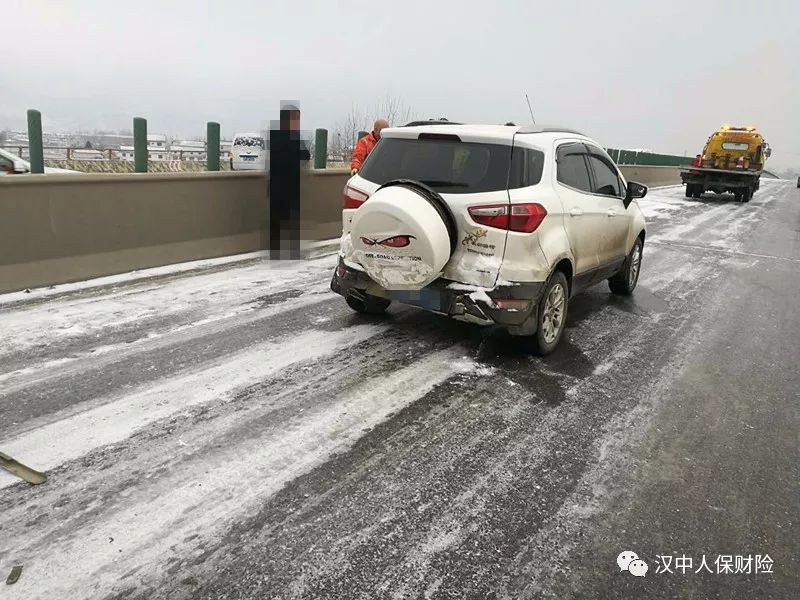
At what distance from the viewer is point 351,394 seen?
427 centimetres

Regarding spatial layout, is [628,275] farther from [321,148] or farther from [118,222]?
[321,148]

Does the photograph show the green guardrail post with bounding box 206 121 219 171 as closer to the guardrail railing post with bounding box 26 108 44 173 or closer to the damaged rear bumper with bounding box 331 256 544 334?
the guardrail railing post with bounding box 26 108 44 173

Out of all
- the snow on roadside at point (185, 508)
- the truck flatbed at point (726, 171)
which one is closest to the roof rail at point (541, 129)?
the snow on roadside at point (185, 508)

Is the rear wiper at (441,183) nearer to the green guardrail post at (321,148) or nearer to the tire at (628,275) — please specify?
the tire at (628,275)

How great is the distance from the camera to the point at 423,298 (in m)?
4.90

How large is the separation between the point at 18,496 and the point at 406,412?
Answer: 2.16m

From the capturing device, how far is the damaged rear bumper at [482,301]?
15.5 ft

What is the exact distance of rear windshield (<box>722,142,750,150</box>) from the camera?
83.4ft

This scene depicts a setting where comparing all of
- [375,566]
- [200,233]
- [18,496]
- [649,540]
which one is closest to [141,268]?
[200,233]

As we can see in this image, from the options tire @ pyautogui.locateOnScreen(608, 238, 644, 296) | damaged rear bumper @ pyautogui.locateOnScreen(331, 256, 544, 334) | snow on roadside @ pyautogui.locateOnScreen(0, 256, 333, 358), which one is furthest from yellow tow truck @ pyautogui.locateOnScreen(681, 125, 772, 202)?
damaged rear bumper @ pyautogui.locateOnScreen(331, 256, 544, 334)

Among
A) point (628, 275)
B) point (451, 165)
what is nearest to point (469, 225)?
point (451, 165)

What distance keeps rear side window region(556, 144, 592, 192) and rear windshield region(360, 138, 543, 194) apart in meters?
0.44

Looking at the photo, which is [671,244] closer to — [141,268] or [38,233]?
[141,268]

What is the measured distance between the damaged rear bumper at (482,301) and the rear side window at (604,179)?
185 centimetres
